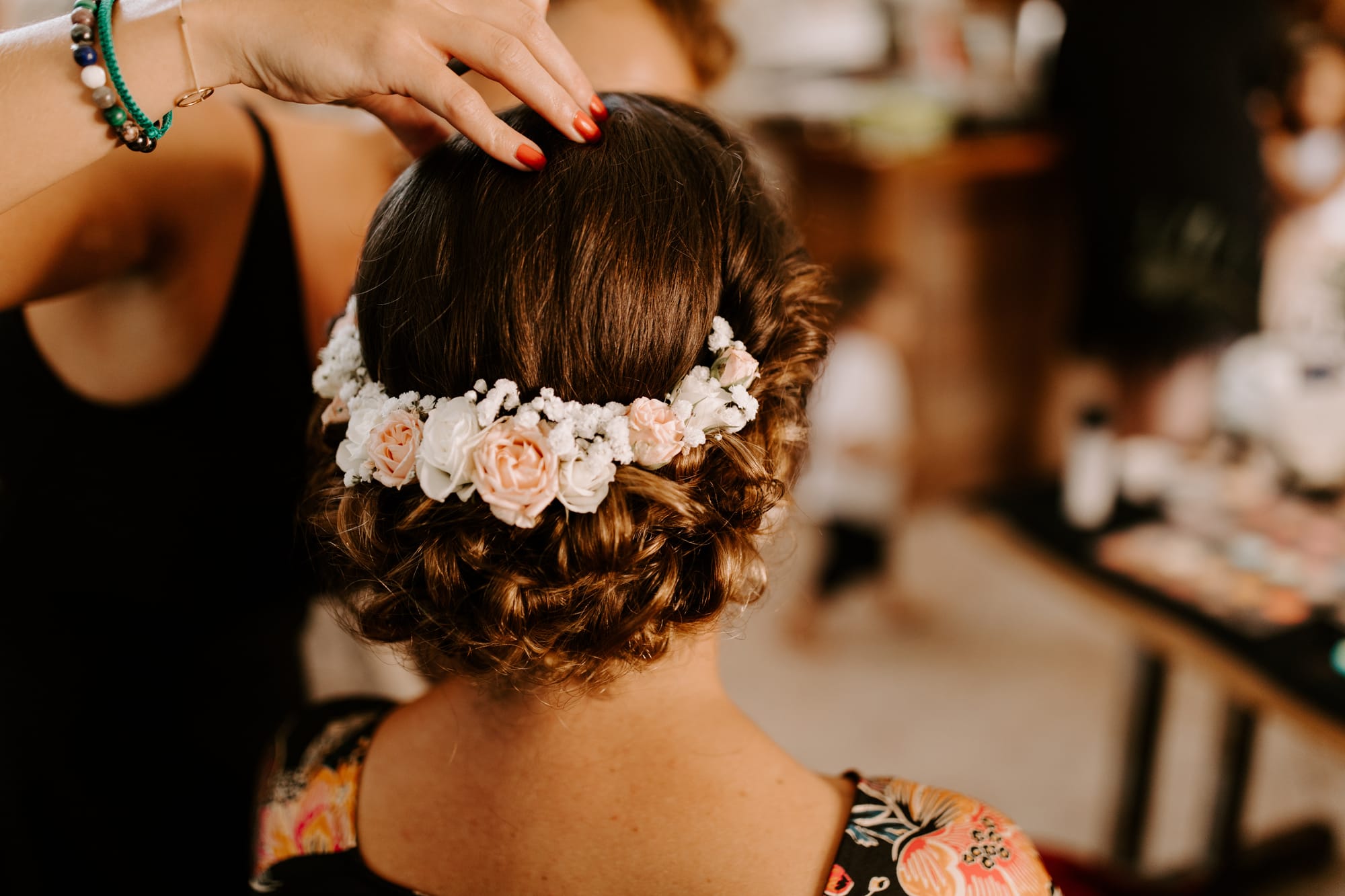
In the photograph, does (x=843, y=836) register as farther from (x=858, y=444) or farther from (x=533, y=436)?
(x=858, y=444)

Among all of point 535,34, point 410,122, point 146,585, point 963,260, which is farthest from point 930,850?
point 963,260

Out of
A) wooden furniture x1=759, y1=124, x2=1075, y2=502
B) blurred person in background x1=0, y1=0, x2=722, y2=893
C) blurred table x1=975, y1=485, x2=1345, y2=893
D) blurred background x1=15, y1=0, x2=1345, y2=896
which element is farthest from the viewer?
wooden furniture x1=759, y1=124, x2=1075, y2=502

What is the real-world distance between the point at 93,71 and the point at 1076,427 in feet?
5.95

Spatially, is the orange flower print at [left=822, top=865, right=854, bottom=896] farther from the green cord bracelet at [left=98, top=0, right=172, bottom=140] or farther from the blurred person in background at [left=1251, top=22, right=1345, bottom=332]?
the blurred person in background at [left=1251, top=22, right=1345, bottom=332]

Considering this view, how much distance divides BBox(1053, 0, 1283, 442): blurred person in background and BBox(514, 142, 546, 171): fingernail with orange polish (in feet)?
8.87

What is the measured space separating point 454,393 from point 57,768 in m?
0.88

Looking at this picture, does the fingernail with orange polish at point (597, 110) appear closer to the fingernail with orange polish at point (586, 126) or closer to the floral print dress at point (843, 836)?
the fingernail with orange polish at point (586, 126)

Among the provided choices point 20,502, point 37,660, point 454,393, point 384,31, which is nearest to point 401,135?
point 384,31

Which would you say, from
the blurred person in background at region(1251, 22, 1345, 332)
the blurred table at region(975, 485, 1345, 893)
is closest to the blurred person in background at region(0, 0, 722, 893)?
the blurred table at region(975, 485, 1345, 893)

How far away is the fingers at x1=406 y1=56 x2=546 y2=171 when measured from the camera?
29.0 inches

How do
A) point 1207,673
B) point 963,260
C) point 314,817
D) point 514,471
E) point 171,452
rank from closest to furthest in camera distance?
point 514,471 < point 314,817 < point 171,452 < point 1207,673 < point 963,260

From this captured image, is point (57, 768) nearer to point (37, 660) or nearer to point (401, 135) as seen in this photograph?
point (37, 660)

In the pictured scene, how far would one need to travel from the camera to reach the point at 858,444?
2.81 metres

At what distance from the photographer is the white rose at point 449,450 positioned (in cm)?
69
